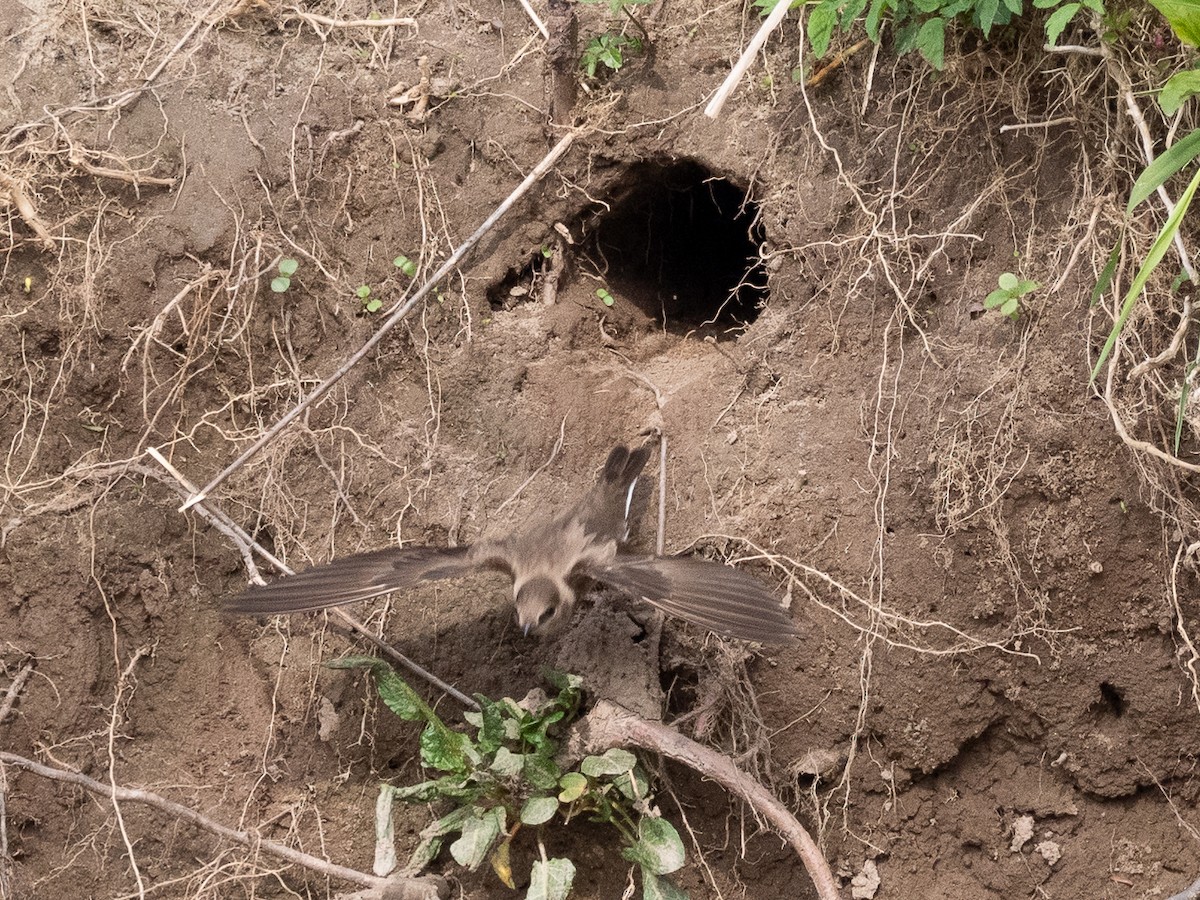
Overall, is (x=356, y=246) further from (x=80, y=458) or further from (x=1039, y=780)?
(x=1039, y=780)

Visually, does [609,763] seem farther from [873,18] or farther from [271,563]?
[873,18]

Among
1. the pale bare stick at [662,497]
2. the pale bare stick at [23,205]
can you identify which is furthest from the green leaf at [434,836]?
the pale bare stick at [23,205]

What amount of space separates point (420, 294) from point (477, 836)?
5.80ft

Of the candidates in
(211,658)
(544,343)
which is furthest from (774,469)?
(211,658)

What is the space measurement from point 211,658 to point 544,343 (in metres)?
1.55

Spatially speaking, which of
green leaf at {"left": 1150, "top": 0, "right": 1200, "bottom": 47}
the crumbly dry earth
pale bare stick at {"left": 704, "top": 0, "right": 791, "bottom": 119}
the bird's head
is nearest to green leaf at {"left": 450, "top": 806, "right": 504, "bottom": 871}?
the crumbly dry earth

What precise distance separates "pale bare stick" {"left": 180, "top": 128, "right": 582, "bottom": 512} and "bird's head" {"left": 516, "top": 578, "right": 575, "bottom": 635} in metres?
0.99

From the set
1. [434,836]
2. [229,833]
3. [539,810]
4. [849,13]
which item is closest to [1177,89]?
[849,13]

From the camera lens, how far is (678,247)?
4.89m

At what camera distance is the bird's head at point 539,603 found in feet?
11.5

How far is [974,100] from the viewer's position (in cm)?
351

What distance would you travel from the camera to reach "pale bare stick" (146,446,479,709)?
366 cm

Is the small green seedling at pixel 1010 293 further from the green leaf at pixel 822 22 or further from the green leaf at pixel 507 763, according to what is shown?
the green leaf at pixel 507 763

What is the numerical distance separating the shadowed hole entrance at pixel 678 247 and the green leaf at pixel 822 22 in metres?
0.75
